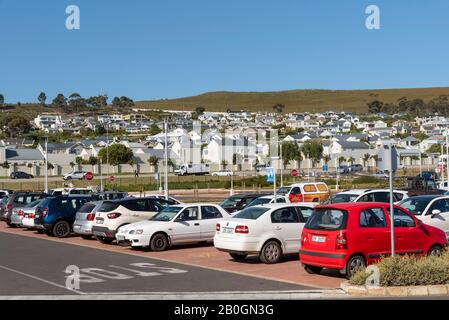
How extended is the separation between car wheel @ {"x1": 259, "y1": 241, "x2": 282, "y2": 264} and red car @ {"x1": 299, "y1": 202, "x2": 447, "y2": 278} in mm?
2136

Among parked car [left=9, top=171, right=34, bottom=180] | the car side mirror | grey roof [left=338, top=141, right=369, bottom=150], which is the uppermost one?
grey roof [left=338, top=141, right=369, bottom=150]

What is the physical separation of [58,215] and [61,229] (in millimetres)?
557

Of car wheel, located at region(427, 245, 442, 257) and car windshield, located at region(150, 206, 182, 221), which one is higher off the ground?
car windshield, located at region(150, 206, 182, 221)

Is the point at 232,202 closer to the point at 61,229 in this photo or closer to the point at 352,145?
the point at 61,229

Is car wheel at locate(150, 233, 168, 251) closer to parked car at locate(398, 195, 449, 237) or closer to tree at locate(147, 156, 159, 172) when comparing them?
parked car at locate(398, 195, 449, 237)

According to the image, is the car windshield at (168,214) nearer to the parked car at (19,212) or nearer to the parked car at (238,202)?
the parked car at (238,202)

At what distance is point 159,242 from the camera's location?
2084cm

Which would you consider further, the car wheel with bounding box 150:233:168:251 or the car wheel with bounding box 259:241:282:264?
the car wheel with bounding box 150:233:168:251

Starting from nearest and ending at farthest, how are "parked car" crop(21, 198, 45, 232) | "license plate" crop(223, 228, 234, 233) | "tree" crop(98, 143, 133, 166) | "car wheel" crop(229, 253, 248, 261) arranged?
"license plate" crop(223, 228, 234, 233) → "car wheel" crop(229, 253, 248, 261) → "parked car" crop(21, 198, 45, 232) → "tree" crop(98, 143, 133, 166)

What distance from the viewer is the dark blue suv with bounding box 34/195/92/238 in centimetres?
2698

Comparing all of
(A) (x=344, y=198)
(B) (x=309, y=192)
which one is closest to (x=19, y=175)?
(B) (x=309, y=192)

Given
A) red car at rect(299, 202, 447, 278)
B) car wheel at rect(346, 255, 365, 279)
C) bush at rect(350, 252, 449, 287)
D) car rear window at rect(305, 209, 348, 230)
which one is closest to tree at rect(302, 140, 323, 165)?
red car at rect(299, 202, 447, 278)
